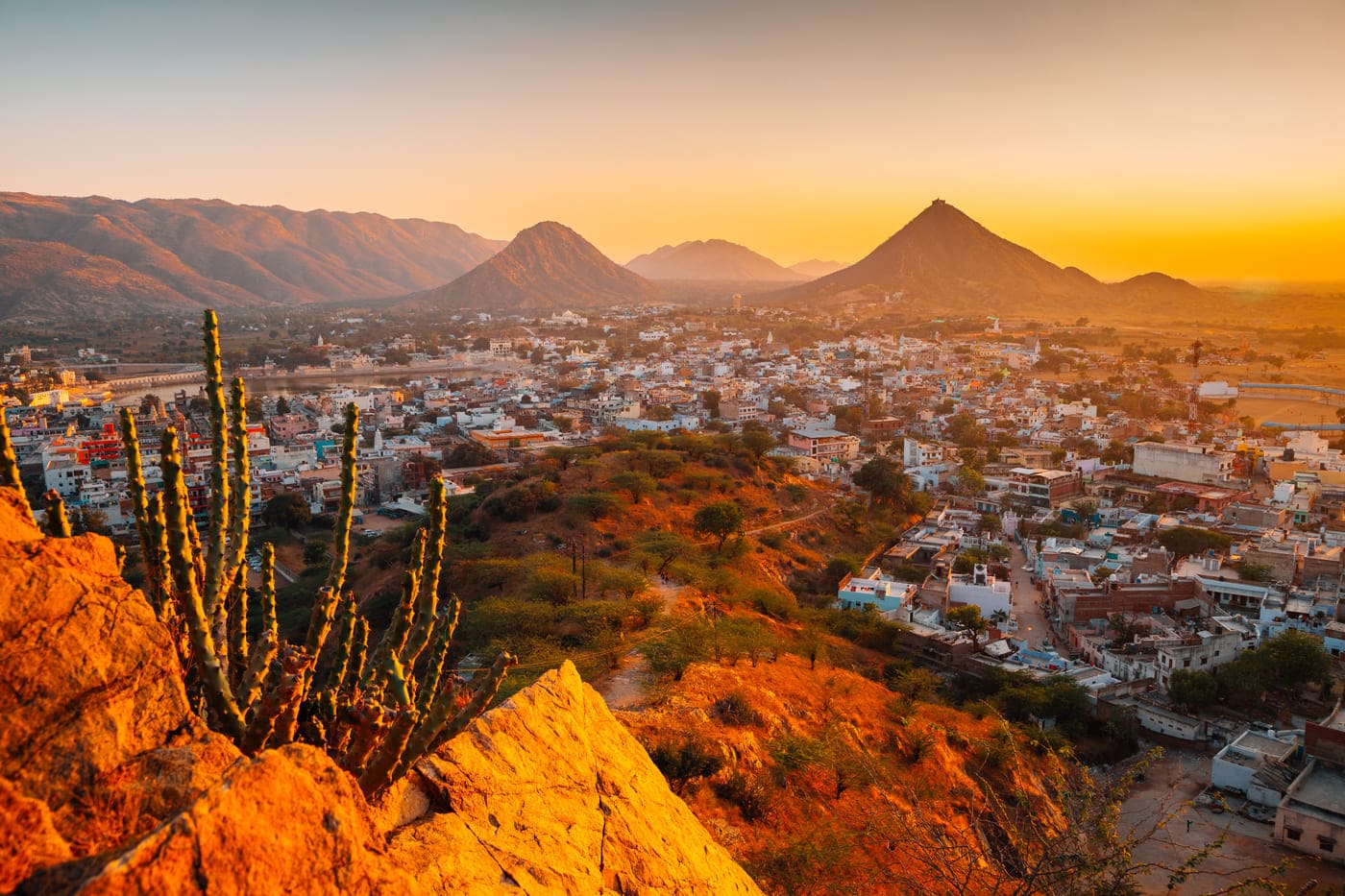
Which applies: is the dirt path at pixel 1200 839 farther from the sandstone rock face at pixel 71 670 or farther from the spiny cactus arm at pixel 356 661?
the sandstone rock face at pixel 71 670

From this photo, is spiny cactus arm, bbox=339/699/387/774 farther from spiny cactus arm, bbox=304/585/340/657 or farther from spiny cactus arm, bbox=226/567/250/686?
spiny cactus arm, bbox=226/567/250/686

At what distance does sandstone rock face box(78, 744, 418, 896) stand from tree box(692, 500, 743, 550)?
15464 mm

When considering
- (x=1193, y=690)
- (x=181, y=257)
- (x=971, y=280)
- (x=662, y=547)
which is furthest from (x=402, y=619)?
(x=181, y=257)

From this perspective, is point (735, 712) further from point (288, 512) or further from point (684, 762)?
point (288, 512)

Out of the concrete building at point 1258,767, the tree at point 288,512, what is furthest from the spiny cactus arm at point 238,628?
the tree at point 288,512

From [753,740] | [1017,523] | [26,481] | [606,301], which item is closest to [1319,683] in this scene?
[1017,523]

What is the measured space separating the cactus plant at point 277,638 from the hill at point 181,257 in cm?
10300

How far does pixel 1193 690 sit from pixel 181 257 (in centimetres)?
14236

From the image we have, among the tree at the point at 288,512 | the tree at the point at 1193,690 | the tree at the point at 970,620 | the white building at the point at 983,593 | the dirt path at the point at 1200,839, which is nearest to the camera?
the dirt path at the point at 1200,839

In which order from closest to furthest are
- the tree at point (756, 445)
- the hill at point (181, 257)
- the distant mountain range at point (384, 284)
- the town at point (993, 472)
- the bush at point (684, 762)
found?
the bush at point (684, 762), the town at point (993, 472), the tree at point (756, 445), the hill at point (181, 257), the distant mountain range at point (384, 284)

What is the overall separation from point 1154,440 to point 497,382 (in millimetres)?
34686

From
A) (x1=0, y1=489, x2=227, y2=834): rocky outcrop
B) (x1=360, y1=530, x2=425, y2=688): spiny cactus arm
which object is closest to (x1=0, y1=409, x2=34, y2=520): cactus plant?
(x1=0, y1=489, x2=227, y2=834): rocky outcrop

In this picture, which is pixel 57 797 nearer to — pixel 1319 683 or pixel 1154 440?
pixel 1319 683

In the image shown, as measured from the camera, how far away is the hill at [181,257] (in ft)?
300
